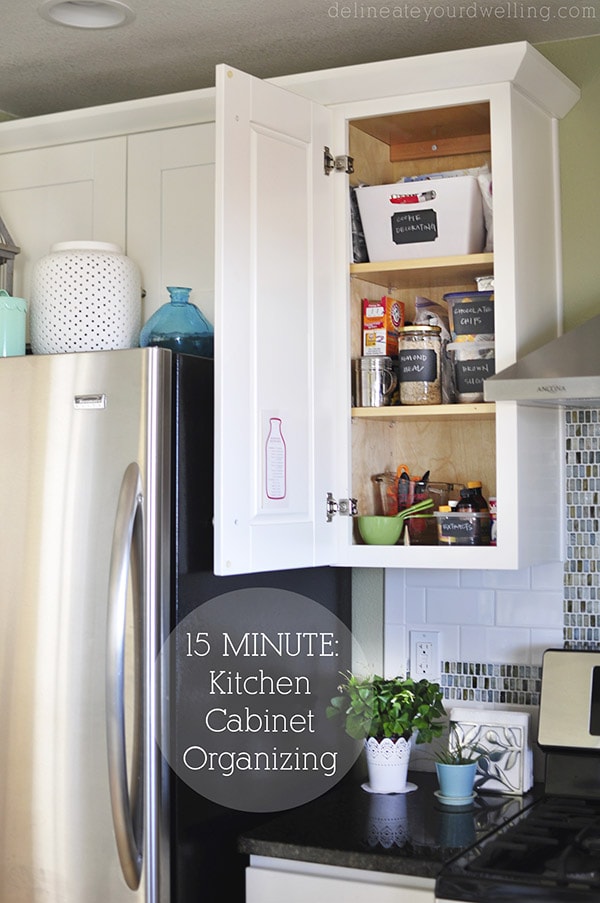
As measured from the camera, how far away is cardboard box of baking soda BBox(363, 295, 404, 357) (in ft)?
8.05

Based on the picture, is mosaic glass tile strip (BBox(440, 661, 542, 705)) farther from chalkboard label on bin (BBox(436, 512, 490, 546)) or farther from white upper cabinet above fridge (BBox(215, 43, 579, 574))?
chalkboard label on bin (BBox(436, 512, 490, 546))

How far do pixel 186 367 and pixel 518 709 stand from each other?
3.79ft

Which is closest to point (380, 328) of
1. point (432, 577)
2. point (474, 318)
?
point (474, 318)

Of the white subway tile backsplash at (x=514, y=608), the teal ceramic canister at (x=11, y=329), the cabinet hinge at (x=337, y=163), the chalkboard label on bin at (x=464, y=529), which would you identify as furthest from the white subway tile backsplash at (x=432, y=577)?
the teal ceramic canister at (x=11, y=329)

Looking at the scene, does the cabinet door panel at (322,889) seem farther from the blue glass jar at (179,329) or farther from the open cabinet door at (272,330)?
the blue glass jar at (179,329)

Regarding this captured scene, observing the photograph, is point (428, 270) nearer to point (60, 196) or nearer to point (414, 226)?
point (414, 226)

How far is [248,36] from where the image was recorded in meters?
2.44

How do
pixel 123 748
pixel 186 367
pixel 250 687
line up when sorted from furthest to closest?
1. pixel 250 687
2. pixel 186 367
3. pixel 123 748

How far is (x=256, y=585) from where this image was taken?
7.67 ft

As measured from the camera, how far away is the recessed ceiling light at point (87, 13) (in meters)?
2.27

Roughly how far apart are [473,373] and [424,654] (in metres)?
0.75

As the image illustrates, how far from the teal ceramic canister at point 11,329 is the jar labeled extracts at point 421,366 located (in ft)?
2.79

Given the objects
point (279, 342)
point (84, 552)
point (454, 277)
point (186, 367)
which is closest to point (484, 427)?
point (454, 277)

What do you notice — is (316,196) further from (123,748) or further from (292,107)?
(123,748)
